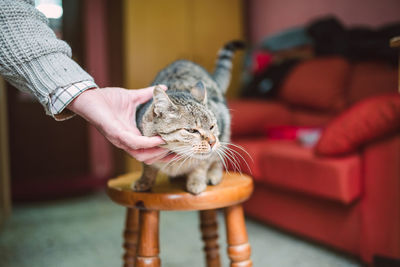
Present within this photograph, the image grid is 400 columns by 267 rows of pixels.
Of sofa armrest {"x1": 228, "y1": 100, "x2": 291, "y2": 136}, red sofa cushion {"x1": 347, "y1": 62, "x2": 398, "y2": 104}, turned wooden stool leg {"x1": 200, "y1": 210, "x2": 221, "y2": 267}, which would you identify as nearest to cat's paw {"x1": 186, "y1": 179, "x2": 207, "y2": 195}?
turned wooden stool leg {"x1": 200, "y1": 210, "x2": 221, "y2": 267}

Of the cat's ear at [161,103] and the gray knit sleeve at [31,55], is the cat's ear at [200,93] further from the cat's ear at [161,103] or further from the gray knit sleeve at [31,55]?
the gray knit sleeve at [31,55]

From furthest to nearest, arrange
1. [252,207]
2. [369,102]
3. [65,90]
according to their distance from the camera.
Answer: [252,207] → [369,102] → [65,90]

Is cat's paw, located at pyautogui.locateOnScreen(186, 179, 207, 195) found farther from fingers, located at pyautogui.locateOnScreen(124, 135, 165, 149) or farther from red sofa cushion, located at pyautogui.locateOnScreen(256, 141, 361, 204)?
red sofa cushion, located at pyautogui.locateOnScreen(256, 141, 361, 204)

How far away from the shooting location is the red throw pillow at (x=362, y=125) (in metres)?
1.31

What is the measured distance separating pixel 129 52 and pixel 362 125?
79.8 inches

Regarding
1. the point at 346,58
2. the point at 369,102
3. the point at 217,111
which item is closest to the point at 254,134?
the point at 346,58

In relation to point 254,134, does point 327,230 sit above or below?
below

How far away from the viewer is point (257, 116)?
86.6 inches

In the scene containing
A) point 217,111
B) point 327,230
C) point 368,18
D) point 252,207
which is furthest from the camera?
point 368,18

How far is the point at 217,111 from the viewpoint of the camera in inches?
38.2

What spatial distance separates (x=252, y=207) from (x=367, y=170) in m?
0.79

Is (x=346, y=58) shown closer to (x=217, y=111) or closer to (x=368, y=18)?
(x=368, y=18)

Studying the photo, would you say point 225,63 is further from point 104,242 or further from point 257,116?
point 104,242

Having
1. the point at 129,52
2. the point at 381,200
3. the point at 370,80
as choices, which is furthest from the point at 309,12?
the point at 381,200
